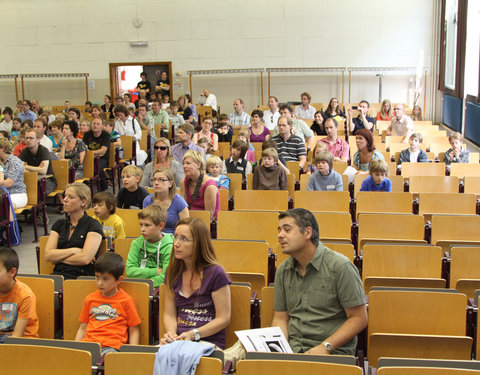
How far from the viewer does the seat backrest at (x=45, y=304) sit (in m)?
3.28

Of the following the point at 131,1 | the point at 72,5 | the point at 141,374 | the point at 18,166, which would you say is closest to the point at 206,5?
the point at 131,1

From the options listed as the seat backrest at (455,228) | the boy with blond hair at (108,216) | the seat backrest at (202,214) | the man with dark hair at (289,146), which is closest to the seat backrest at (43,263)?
the boy with blond hair at (108,216)

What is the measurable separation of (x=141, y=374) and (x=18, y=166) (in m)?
4.44

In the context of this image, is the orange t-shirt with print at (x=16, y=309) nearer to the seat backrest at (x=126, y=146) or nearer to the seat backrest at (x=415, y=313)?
the seat backrest at (x=415, y=313)

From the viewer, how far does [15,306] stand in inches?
126

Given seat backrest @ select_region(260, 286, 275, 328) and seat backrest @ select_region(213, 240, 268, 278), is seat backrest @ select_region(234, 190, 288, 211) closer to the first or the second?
seat backrest @ select_region(213, 240, 268, 278)

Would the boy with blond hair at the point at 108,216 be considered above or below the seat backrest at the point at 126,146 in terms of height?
below

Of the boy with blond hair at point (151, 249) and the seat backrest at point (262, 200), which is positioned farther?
the seat backrest at point (262, 200)

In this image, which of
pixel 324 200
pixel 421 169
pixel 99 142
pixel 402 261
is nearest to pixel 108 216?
pixel 324 200

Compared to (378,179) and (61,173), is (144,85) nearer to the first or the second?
(61,173)

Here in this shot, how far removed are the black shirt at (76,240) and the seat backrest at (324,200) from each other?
2099 millimetres

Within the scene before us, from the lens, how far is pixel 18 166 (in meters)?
6.20

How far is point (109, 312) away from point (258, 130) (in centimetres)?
574

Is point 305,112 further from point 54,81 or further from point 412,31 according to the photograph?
point 54,81
